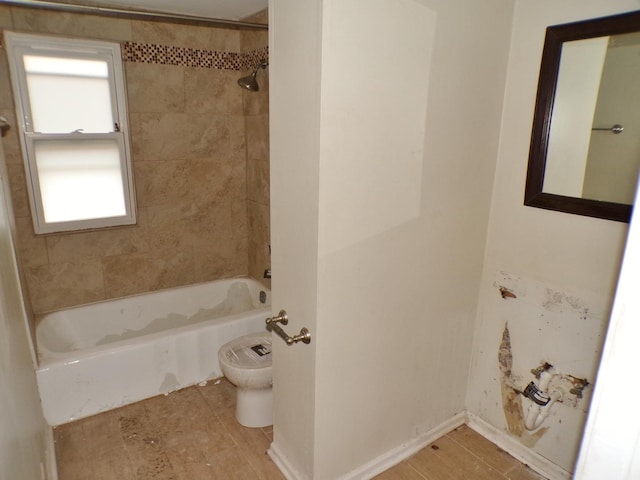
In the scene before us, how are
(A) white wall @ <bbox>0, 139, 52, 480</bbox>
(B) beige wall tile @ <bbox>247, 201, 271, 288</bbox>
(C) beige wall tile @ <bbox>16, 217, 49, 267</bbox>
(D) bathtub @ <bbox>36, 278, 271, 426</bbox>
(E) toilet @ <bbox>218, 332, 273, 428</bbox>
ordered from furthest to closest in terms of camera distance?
(B) beige wall tile @ <bbox>247, 201, 271, 288</bbox> → (C) beige wall tile @ <bbox>16, 217, 49, 267</bbox> → (D) bathtub @ <bbox>36, 278, 271, 426</bbox> → (E) toilet @ <bbox>218, 332, 273, 428</bbox> → (A) white wall @ <bbox>0, 139, 52, 480</bbox>

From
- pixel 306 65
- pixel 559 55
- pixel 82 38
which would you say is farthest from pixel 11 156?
pixel 559 55

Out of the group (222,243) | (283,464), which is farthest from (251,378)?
(222,243)

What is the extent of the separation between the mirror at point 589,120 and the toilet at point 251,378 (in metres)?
1.56

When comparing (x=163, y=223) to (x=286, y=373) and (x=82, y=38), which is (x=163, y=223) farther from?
(x=286, y=373)

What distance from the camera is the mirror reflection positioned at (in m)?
1.46

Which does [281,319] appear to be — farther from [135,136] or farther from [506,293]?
[135,136]

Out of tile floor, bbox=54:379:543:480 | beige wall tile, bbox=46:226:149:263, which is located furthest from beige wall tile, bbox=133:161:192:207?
tile floor, bbox=54:379:543:480

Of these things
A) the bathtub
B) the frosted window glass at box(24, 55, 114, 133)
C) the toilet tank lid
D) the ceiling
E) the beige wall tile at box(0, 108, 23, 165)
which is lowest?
the bathtub

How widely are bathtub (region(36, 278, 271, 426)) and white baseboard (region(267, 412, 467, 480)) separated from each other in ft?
2.78

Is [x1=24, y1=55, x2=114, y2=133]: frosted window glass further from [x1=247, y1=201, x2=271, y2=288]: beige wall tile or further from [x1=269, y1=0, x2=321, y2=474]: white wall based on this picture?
[x1=269, y1=0, x2=321, y2=474]: white wall

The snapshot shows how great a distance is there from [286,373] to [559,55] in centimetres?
175

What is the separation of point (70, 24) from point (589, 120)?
2.92m

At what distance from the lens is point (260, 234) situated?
329 centimetres

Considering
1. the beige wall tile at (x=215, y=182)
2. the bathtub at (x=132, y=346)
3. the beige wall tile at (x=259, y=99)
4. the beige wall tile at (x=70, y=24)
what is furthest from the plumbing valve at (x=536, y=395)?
the beige wall tile at (x=70, y=24)
